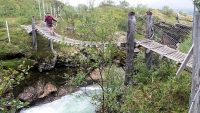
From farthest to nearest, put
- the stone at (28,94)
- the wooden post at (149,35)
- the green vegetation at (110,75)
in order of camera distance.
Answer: the stone at (28,94) → the wooden post at (149,35) → the green vegetation at (110,75)

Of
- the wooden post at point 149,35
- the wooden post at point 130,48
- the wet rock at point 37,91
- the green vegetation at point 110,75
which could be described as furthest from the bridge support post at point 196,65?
the wet rock at point 37,91

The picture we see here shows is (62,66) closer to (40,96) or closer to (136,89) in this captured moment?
(40,96)

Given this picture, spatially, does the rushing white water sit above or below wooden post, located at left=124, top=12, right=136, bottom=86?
below

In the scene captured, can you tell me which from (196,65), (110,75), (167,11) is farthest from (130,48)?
(167,11)

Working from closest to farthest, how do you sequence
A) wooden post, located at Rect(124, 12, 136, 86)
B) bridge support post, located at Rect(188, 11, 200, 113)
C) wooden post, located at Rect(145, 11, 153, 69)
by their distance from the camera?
bridge support post, located at Rect(188, 11, 200, 113)
wooden post, located at Rect(124, 12, 136, 86)
wooden post, located at Rect(145, 11, 153, 69)

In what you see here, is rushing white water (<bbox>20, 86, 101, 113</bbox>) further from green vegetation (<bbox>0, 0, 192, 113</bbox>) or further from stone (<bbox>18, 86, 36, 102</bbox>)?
green vegetation (<bbox>0, 0, 192, 113</bbox>)

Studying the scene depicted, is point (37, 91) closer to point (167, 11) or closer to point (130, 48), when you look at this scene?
point (130, 48)

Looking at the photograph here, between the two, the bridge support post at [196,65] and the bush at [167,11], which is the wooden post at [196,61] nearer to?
the bridge support post at [196,65]

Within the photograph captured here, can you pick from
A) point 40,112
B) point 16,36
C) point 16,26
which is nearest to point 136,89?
point 40,112

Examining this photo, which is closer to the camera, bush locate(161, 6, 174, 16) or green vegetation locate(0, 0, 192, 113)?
green vegetation locate(0, 0, 192, 113)

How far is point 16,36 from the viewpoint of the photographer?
22.0 m

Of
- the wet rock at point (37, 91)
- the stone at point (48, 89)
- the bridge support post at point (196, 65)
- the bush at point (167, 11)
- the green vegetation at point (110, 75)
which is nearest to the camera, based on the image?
the bridge support post at point (196, 65)

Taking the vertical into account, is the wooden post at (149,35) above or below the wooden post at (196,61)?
below

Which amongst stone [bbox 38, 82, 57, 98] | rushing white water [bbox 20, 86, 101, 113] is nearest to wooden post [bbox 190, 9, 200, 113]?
rushing white water [bbox 20, 86, 101, 113]
